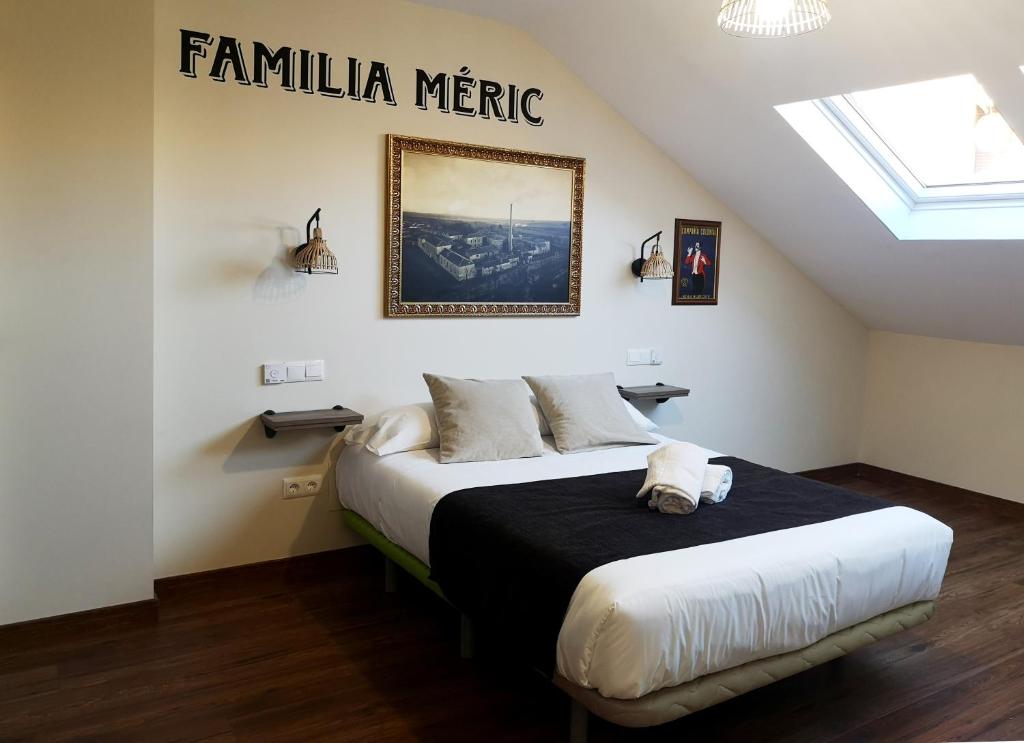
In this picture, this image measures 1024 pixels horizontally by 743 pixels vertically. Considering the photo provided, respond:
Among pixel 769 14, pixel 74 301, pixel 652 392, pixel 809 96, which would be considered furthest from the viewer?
pixel 652 392

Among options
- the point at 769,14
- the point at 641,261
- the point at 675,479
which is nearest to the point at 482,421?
the point at 675,479

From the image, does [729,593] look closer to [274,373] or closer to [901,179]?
[274,373]

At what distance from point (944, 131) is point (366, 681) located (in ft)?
12.9

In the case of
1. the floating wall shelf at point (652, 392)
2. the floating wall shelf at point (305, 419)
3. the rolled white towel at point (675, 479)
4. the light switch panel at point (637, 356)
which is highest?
the light switch panel at point (637, 356)

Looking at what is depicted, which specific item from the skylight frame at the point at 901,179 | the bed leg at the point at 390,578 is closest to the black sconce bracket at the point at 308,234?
the bed leg at the point at 390,578

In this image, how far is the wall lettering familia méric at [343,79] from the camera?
11.6 feet

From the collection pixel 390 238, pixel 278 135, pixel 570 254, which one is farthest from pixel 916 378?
pixel 278 135

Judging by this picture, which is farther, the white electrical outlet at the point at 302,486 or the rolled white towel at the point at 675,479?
the white electrical outlet at the point at 302,486

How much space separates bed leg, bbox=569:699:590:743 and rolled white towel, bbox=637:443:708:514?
0.81m

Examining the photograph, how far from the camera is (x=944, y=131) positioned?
4.36m

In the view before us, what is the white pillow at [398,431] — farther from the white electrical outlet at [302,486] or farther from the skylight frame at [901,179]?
the skylight frame at [901,179]

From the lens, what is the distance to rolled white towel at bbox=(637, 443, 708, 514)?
300 centimetres

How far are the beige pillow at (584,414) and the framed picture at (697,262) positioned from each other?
44.3 inches

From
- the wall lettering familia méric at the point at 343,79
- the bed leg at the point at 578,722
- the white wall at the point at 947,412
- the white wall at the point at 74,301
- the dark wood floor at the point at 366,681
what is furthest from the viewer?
the white wall at the point at 947,412
